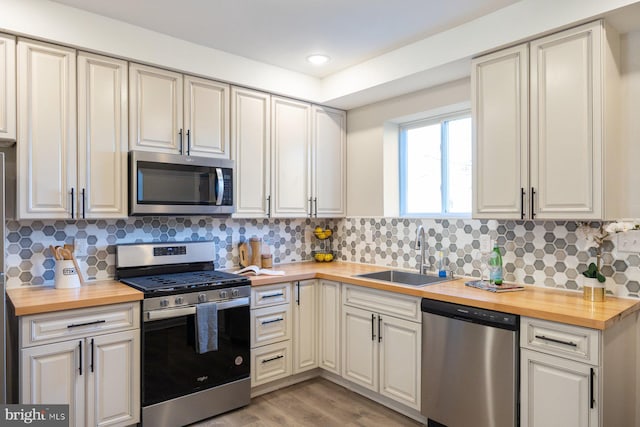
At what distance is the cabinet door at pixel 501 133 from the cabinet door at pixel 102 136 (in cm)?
230

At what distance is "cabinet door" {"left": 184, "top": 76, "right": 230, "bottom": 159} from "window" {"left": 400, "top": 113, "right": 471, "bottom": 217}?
160cm

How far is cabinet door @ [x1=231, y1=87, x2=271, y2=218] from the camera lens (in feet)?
10.5

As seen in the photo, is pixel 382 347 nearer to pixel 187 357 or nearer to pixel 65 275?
pixel 187 357

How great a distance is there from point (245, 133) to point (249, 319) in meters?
1.46

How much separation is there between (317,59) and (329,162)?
0.98m

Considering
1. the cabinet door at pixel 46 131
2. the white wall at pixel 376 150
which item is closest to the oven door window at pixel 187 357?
the cabinet door at pixel 46 131

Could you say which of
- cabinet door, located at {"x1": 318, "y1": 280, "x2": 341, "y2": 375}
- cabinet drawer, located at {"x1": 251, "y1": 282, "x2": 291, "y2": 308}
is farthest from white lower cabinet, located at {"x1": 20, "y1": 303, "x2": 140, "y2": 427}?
cabinet door, located at {"x1": 318, "y1": 280, "x2": 341, "y2": 375}

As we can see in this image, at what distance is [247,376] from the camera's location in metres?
2.89

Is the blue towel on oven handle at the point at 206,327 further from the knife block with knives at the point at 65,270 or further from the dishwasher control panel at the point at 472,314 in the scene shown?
the dishwasher control panel at the point at 472,314

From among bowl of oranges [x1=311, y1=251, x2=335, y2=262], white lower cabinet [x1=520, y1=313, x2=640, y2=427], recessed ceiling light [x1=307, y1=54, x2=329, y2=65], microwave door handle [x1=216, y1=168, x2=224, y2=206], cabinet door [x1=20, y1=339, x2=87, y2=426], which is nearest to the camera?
white lower cabinet [x1=520, y1=313, x2=640, y2=427]

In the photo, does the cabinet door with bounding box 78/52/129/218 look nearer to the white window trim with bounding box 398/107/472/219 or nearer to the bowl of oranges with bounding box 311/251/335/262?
the bowl of oranges with bounding box 311/251/335/262

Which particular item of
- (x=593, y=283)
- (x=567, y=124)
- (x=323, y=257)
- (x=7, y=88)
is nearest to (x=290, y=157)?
(x=323, y=257)

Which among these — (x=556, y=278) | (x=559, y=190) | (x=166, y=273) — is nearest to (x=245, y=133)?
(x=166, y=273)

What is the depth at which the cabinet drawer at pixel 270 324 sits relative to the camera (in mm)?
2992
